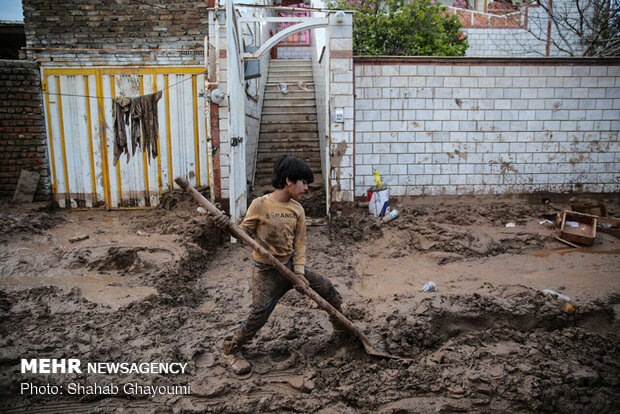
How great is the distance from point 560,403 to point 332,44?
5916 mm

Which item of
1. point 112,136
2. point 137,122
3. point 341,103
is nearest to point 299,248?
point 341,103

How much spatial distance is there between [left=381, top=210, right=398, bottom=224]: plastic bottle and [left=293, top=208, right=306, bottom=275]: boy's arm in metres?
3.88

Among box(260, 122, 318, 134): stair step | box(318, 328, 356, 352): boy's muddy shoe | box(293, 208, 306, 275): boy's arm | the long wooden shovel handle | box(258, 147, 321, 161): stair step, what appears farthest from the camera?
box(260, 122, 318, 134): stair step

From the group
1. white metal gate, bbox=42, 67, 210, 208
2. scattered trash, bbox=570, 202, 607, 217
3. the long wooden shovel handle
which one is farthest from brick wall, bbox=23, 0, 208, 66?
scattered trash, bbox=570, 202, 607, 217

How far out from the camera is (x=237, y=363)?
312 centimetres

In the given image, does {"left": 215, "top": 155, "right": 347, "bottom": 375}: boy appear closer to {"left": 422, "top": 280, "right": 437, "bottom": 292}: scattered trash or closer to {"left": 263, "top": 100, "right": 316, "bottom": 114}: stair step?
{"left": 422, "top": 280, "right": 437, "bottom": 292}: scattered trash

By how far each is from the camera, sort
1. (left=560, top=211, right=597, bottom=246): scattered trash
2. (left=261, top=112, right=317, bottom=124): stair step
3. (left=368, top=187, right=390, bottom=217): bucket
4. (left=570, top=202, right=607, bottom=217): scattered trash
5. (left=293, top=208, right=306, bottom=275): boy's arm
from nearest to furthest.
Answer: (left=293, top=208, right=306, bottom=275): boy's arm
(left=560, top=211, right=597, bottom=246): scattered trash
(left=570, top=202, right=607, bottom=217): scattered trash
(left=368, top=187, right=390, bottom=217): bucket
(left=261, top=112, right=317, bottom=124): stair step

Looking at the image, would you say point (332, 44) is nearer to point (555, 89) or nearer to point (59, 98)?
point (555, 89)

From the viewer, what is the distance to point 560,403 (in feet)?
8.83

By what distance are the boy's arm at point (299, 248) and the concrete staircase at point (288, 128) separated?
4861mm

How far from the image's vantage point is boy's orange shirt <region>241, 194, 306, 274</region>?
305 centimetres

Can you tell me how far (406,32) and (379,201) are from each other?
206 inches

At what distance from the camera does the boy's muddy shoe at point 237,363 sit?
308 centimetres

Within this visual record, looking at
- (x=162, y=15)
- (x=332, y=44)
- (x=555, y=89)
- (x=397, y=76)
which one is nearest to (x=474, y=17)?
(x=555, y=89)
